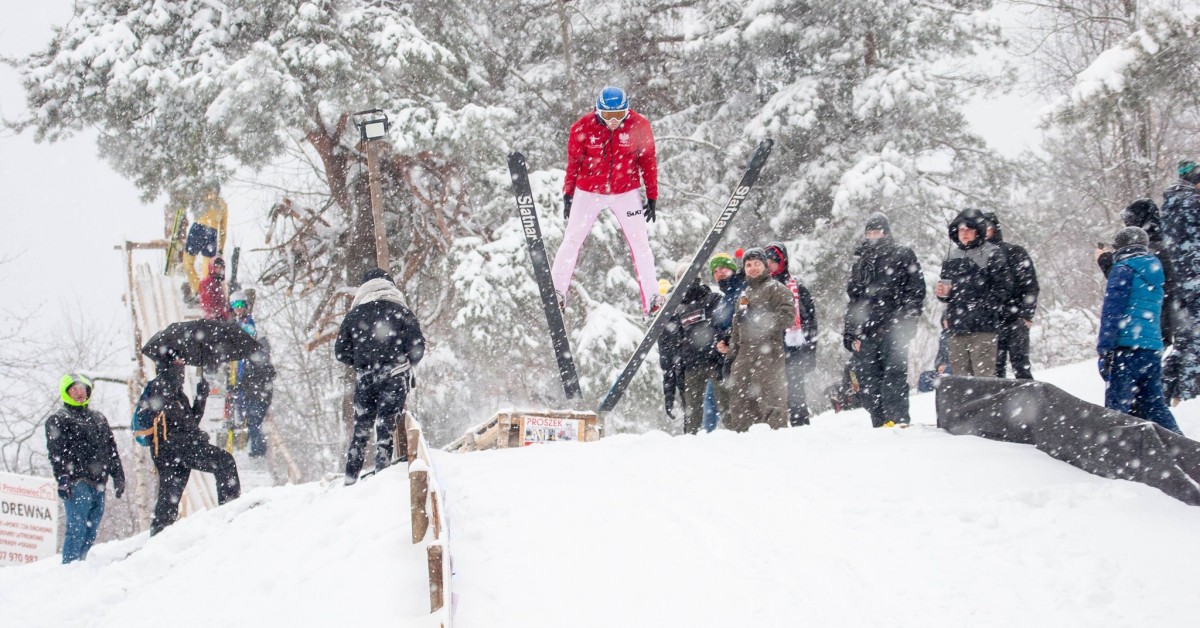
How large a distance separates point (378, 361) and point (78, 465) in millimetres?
3648

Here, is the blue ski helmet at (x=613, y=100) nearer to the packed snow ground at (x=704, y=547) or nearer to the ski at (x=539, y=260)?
the ski at (x=539, y=260)

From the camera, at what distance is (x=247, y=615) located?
4.80 meters

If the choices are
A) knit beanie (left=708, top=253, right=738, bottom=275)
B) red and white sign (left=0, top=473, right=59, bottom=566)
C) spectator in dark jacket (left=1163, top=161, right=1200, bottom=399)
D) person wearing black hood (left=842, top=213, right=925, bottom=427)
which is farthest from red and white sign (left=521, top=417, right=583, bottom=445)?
red and white sign (left=0, top=473, right=59, bottom=566)

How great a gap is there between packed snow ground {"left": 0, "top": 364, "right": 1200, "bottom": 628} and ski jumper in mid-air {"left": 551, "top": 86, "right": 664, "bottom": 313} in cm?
242

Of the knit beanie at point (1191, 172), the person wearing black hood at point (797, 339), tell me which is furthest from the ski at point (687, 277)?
the knit beanie at point (1191, 172)

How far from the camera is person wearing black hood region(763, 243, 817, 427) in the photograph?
7.96 m

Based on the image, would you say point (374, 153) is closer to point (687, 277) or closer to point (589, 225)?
point (589, 225)

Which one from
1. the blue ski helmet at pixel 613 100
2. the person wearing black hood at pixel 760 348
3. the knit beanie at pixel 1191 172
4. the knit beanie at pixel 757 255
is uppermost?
the blue ski helmet at pixel 613 100

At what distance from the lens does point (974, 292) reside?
21.7 ft

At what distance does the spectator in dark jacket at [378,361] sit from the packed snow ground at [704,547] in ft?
1.29

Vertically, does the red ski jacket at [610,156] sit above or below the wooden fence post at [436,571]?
above

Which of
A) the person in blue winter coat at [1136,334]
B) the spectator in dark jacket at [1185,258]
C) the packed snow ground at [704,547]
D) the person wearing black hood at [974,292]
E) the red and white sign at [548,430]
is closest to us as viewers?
the packed snow ground at [704,547]

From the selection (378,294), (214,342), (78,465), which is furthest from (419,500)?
(214,342)

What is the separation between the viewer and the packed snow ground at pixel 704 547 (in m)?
3.72
